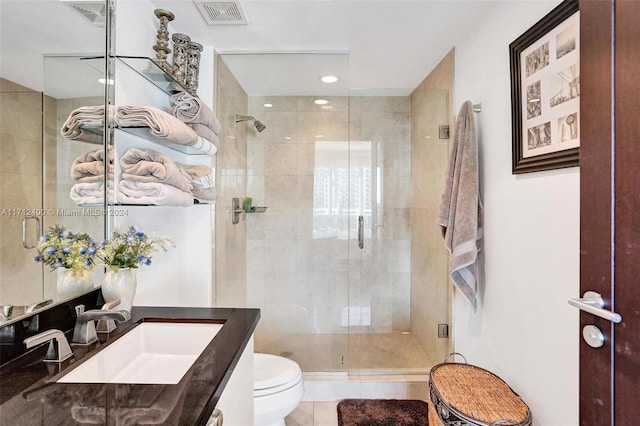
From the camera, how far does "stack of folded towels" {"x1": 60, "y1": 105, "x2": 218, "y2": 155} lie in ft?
3.76

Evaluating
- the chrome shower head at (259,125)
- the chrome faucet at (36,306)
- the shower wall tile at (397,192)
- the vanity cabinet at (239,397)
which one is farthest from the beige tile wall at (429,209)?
the chrome faucet at (36,306)

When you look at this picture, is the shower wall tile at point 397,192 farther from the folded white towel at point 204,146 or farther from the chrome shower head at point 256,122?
the folded white towel at point 204,146

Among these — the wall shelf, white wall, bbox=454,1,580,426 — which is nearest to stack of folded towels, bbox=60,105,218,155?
the wall shelf

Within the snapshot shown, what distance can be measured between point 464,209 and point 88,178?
1686mm

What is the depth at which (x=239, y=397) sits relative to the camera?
42.6 inches

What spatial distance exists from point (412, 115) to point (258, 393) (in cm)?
229

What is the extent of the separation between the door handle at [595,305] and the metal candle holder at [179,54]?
188cm

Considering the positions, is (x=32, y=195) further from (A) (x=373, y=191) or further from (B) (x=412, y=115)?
(B) (x=412, y=115)

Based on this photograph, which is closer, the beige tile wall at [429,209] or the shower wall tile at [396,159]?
the beige tile wall at [429,209]

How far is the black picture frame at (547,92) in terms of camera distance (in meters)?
1.12

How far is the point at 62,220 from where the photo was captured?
109 cm

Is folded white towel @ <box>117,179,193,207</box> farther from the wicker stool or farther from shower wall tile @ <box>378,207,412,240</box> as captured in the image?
shower wall tile @ <box>378,207,412,240</box>

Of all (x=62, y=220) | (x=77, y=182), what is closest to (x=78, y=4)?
(x=77, y=182)

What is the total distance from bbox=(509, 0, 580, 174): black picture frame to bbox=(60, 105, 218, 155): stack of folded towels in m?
1.46
